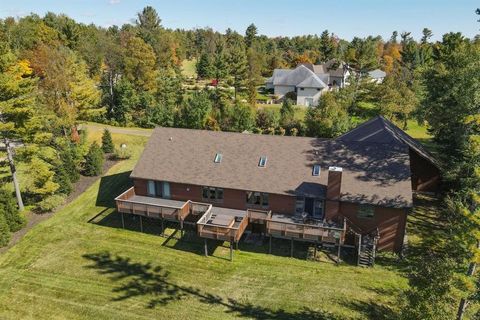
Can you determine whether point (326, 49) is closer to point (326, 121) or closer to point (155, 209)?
point (326, 121)

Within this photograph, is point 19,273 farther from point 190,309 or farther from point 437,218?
point 437,218

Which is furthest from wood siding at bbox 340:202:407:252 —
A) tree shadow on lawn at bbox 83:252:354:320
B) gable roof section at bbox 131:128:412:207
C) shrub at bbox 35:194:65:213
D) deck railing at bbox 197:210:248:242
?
shrub at bbox 35:194:65:213

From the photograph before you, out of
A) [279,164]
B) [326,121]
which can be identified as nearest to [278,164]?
[279,164]

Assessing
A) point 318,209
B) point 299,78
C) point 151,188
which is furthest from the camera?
point 299,78

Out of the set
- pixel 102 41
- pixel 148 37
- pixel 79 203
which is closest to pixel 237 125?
pixel 79 203

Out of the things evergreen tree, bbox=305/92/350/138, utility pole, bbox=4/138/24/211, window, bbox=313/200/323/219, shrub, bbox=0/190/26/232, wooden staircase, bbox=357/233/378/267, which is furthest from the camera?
evergreen tree, bbox=305/92/350/138

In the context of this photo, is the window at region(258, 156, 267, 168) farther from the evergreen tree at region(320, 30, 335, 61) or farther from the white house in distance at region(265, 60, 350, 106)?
the evergreen tree at region(320, 30, 335, 61)
